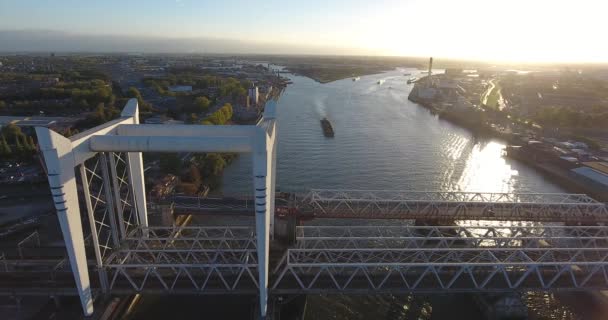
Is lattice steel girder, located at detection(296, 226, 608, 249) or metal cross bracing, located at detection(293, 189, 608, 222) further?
metal cross bracing, located at detection(293, 189, 608, 222)

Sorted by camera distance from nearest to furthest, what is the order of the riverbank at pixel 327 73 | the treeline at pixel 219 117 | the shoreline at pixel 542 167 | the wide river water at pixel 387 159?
the shoreline at pixel 542 167
the wide river water at pixel 387 159
the treeline at pixel 219 117
the riverbank at pixel 327 73

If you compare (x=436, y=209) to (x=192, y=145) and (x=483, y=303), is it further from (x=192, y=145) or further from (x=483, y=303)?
(x=192, y=145)

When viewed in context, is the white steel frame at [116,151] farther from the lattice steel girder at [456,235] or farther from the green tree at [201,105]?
the green tree at [201,105]

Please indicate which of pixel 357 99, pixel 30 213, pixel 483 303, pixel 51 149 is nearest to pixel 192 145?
pixel 51 149

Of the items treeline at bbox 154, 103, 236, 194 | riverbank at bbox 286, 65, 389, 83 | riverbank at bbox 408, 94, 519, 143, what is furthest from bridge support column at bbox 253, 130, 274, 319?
riverbank at bbox 286, 65, 389, 83

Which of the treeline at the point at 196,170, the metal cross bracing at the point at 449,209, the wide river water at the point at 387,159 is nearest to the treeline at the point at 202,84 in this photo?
the wide river water at the point at 387,159

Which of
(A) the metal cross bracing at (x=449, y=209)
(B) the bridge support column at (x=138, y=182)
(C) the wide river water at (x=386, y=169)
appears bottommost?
(C) the wide river water at (x=386, y=169)

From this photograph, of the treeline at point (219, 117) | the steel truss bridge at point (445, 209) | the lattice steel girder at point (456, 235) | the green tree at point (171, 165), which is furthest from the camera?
the treeline at point (219, 117)

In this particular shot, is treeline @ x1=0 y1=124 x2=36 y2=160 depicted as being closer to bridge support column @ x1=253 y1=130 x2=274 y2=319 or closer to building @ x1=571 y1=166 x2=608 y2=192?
bridge support column @ x1=253 y1=130 x2=274 y2=319
